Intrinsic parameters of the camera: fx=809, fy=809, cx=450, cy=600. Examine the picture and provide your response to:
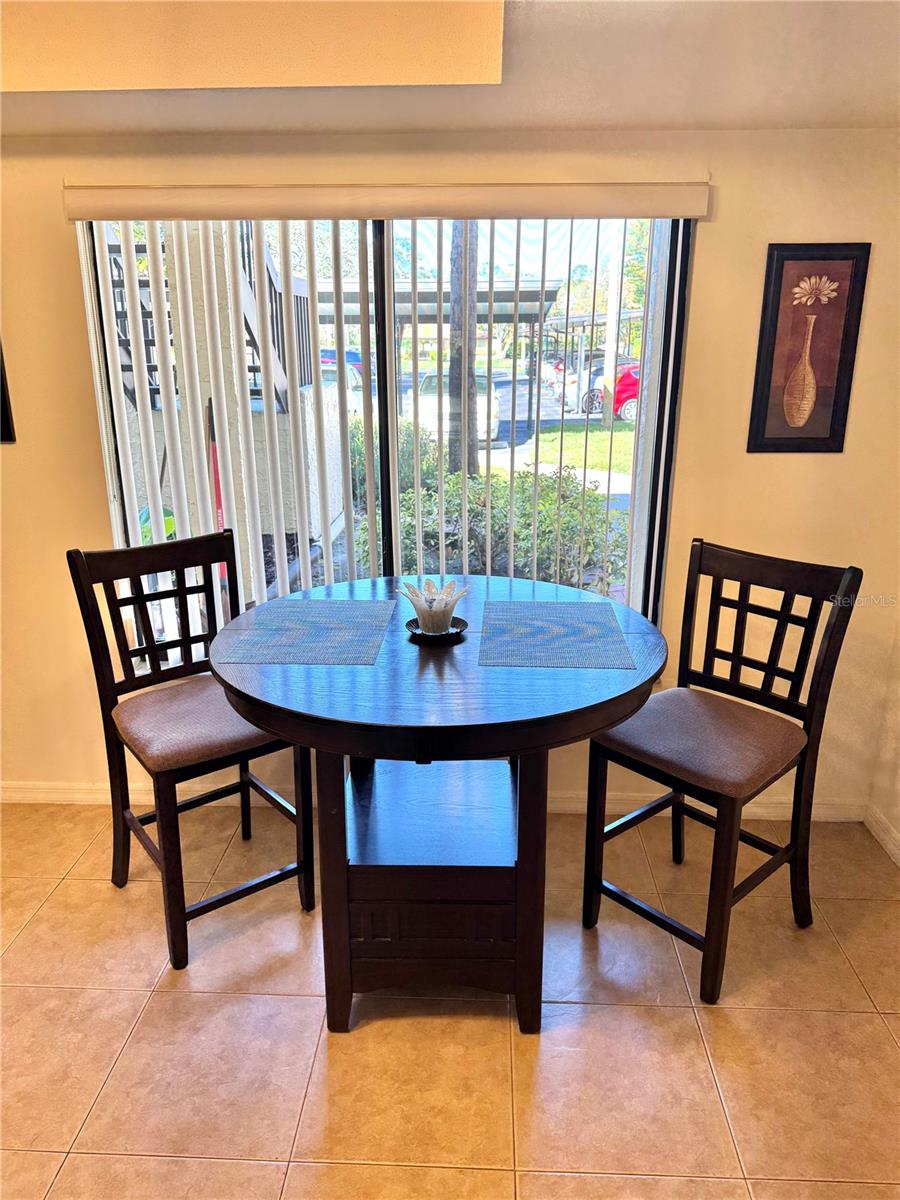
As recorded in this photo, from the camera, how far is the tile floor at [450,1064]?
1586 mm

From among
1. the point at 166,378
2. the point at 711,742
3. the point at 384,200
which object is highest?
the point at 384,200

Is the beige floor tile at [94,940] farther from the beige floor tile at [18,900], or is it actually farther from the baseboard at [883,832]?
the baseboard at [883,832]

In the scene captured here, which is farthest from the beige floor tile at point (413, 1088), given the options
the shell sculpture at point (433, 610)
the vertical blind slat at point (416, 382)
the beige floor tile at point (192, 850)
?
the vertical blind slat at point (416, 382)

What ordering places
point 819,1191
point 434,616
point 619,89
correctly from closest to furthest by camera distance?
point 819,1191, point 434,616, point 619,89

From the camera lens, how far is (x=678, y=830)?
2521 millimetres

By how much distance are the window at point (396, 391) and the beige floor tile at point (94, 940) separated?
40.6 inches

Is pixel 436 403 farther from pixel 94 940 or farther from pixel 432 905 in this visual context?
pixel 94 940

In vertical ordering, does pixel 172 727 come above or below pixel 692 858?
above

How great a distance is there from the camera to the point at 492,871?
1.84 metres

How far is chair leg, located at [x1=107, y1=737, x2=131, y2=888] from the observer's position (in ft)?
7.58

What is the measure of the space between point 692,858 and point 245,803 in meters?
1.45

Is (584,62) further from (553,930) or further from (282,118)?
(553,930)

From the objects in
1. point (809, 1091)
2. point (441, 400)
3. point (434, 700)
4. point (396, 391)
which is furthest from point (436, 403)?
point (809, 1091)

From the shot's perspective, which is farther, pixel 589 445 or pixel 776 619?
pixel 589 445
